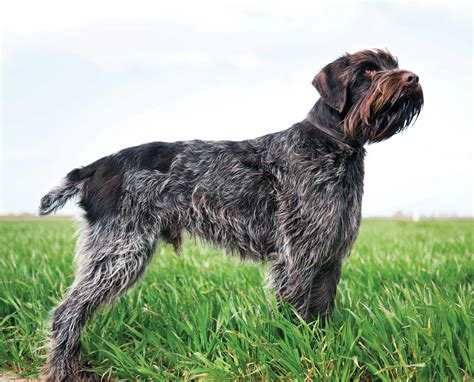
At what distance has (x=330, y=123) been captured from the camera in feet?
15.5

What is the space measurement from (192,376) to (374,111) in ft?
8.09

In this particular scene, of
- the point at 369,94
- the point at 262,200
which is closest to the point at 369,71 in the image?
the point at 369,94

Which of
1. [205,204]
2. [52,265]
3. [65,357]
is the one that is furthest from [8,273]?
[205,204]

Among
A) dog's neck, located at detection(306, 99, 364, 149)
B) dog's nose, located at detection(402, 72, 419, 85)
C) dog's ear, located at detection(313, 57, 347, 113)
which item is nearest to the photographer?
dog's nose, located at detection(402, 72, 419, 85)

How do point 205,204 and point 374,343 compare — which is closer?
point 374,343

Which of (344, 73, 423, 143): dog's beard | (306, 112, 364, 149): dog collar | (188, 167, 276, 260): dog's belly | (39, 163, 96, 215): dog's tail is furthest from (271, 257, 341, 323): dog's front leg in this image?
(39, 163, 96, 215): dog's tail

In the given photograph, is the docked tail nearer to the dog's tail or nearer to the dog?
the dog's tail

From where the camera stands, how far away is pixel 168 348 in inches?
196

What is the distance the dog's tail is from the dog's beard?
2237 millimetres

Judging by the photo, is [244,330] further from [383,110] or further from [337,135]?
[383,110]

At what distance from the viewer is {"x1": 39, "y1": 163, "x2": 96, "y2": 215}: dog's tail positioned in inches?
197

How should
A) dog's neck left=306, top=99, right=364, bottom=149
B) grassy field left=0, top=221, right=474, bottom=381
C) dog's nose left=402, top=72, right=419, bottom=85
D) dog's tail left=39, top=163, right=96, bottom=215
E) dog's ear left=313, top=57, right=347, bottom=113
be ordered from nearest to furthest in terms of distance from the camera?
grassy field left=0, top=221, right=474, bottom=381
dog's nose left=402, top=72, right=419, bottom=85
dog's ear left=313, top=57, right=347, bottom=113
dog's neck left=306, top=99, right=364, bottom=149
dog's tail left=39, top=163, right=96, bottom=215

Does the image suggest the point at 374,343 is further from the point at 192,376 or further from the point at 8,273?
the point at 8,273

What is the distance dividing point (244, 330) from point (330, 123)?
181 cm
